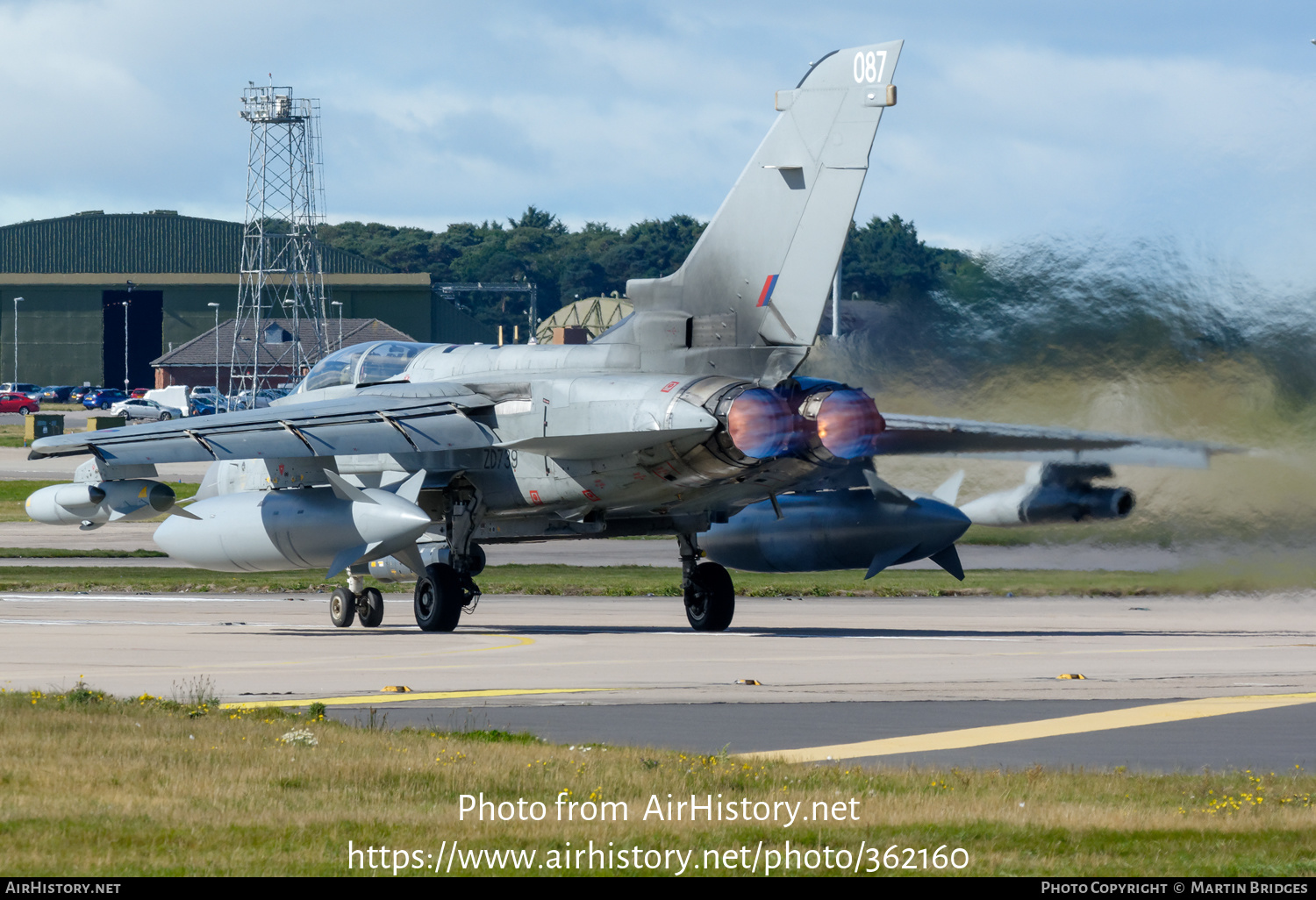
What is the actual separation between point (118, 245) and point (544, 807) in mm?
127741

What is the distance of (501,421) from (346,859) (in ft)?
51.6

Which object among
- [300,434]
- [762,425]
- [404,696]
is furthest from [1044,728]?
[300,434]

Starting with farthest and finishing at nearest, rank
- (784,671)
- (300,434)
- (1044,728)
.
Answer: (300,434), (784,671), (1044,728)

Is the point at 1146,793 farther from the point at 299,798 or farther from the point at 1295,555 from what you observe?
the point at 1295,555

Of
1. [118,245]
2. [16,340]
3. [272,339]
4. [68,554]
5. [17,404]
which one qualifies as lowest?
[68,554]

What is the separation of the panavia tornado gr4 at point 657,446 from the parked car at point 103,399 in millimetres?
98347

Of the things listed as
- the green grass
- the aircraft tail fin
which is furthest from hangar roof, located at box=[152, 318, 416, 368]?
the aircraft tail fin

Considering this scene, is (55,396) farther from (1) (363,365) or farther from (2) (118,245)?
(1) (363,365)

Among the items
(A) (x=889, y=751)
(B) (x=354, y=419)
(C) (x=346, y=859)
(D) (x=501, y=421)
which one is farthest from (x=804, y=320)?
(C) (x=346, y=859)

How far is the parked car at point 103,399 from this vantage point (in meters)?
120

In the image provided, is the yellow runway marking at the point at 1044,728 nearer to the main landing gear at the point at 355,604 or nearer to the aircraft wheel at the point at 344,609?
the main landing gear at the point at 355,604

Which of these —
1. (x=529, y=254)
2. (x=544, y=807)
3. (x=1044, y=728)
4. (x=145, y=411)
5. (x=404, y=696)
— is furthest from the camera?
(x=529, y=254)

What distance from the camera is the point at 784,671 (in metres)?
18.9

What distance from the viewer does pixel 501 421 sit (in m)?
23.8
